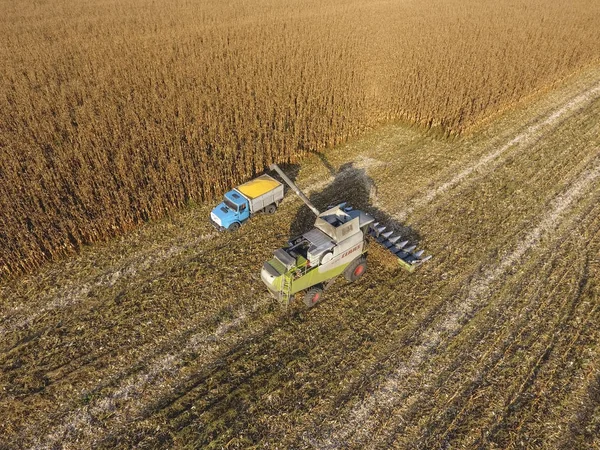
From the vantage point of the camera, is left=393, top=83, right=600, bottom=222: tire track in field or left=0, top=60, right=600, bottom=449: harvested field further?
left=393, top=83, right=600, bottom=222: tire track in field

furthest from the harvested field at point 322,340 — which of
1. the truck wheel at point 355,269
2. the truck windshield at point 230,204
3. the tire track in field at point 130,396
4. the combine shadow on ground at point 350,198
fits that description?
the truck windshield at point 230,204

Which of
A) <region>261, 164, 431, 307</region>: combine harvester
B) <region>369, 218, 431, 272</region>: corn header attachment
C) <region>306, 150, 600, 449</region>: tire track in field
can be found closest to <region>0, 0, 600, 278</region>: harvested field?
<region>261, 164, 431, 307</region>: combine harvester

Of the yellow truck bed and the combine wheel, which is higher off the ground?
the yellow truck bed

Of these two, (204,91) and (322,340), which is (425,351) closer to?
(322,340)

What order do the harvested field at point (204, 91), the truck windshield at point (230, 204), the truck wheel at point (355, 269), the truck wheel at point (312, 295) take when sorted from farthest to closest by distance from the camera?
the harvested field at point (204, 91)
the truck windshield at point (230, 204)
the truck wheel at point (355, 269)
the truck wheel at point (312, 295)

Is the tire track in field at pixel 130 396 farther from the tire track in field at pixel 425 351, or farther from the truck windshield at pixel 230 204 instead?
the truck windshield at pixel 230 204

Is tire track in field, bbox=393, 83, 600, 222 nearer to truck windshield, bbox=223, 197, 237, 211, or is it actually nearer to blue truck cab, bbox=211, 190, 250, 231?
blue truck cab, bbox=211, 190, 250, 231

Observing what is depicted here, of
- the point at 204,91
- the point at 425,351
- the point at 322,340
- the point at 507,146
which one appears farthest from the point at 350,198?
the point at 204,91
